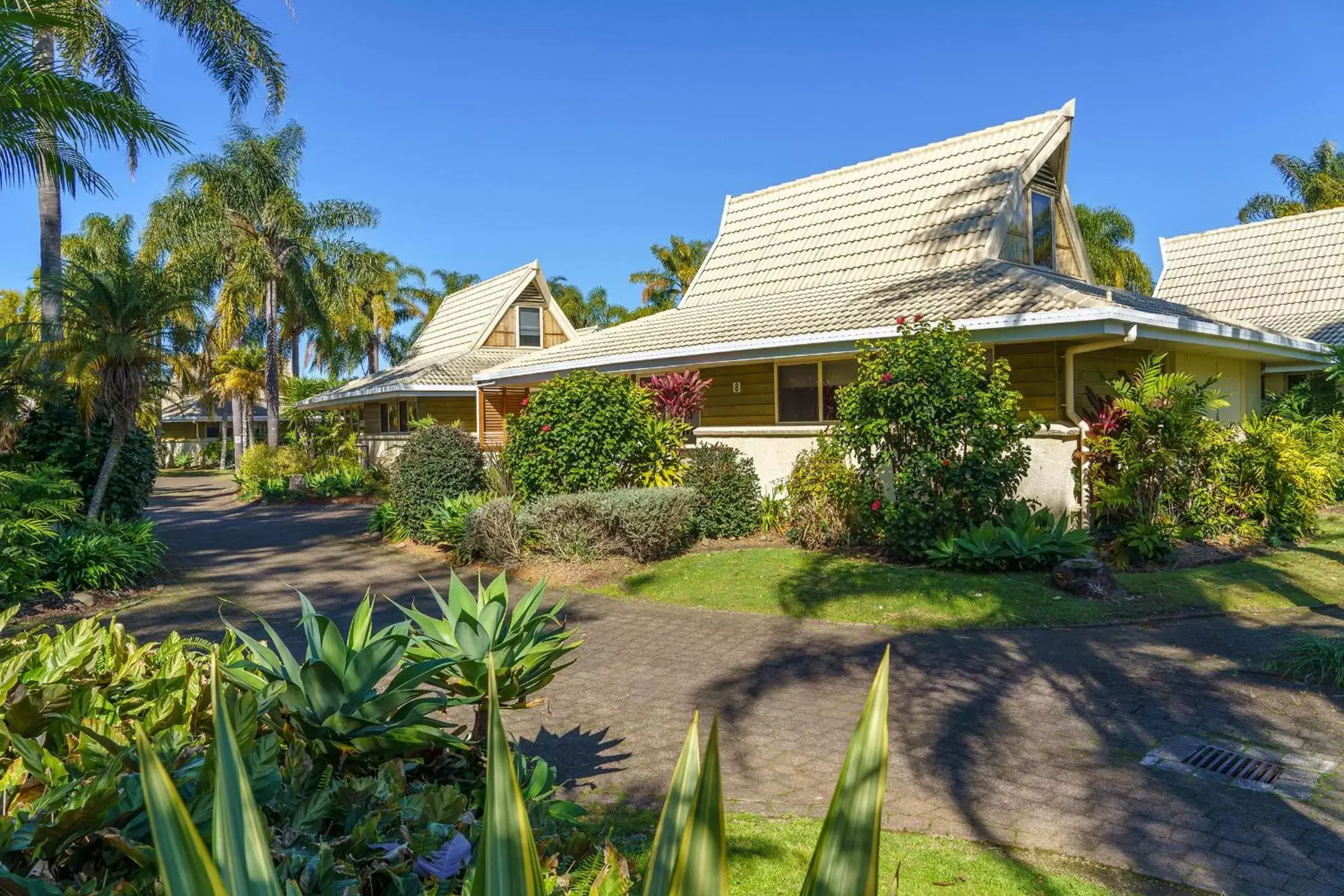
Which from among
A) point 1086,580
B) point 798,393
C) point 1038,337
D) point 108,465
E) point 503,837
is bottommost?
point 1086,580

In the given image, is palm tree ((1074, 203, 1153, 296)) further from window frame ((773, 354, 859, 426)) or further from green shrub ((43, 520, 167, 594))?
green shrub ((43, 520, 167, 594))

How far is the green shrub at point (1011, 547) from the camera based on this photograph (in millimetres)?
10055

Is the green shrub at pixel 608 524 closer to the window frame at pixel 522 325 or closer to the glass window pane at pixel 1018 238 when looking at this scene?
the glass window pane at pixel 1018 238

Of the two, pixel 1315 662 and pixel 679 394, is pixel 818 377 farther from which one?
pixel 1315 662

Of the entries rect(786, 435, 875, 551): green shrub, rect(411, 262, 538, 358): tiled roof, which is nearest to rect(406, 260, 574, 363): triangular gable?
rect(411, 262, 538, 358): tiled roof

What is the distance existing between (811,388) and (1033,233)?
5143 mm

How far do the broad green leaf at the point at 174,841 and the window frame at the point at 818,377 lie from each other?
12.8m

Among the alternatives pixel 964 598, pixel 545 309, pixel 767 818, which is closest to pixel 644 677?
pixel 767 818

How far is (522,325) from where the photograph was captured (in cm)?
3012

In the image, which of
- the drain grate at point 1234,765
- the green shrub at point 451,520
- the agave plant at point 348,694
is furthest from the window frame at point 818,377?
the agave plant at point 348,694

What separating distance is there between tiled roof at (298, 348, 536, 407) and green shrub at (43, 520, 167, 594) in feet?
43.6

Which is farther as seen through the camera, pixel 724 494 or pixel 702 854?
pixel 724 494

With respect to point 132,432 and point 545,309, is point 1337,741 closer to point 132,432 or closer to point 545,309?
point 132,432

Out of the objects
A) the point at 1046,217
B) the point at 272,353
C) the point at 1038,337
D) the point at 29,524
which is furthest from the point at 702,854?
the point at 272,353
